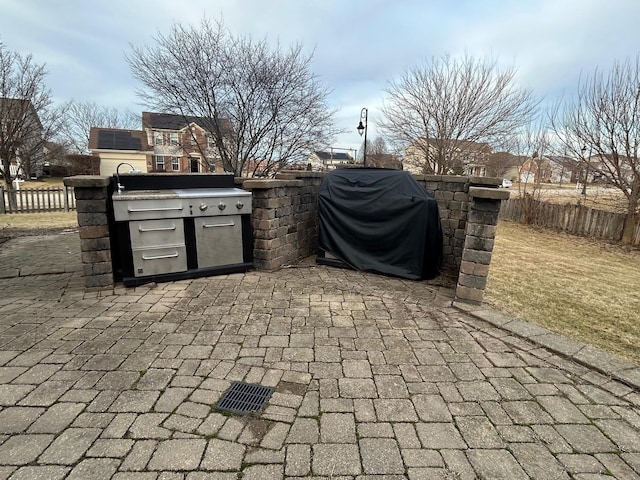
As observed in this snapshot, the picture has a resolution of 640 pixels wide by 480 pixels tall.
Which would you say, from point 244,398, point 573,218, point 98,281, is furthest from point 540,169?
point 98,281

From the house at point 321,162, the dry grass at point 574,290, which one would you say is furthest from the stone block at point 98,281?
the house at point 321,162

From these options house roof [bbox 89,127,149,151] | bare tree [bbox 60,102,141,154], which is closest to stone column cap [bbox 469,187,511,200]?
bare tree [bbox 60,102,141,154]

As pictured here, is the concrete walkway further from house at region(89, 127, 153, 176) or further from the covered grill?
house at region(89, 127, 153, 176)

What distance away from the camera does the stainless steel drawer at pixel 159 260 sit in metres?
3.86

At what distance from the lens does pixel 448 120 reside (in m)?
12.2

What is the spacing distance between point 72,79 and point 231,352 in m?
20.0

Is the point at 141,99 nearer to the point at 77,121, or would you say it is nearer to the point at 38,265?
the point at 38,265

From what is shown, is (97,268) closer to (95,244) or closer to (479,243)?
(95,244)

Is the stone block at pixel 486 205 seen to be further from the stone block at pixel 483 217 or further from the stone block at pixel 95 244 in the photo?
the stone block at pixel 95 244

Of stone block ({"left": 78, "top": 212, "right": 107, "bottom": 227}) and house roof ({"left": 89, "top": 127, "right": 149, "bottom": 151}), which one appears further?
house roof ({"left": 89, "top": 127, "right": 149, "bottom": 151})

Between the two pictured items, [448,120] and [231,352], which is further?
[448,120]

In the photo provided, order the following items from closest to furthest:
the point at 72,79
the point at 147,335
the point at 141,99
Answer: the point at 147,335, the point at 141,99, the point at 72,79

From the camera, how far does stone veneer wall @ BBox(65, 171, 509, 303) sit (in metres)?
3.55

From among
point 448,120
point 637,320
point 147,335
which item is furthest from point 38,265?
point 448,120
